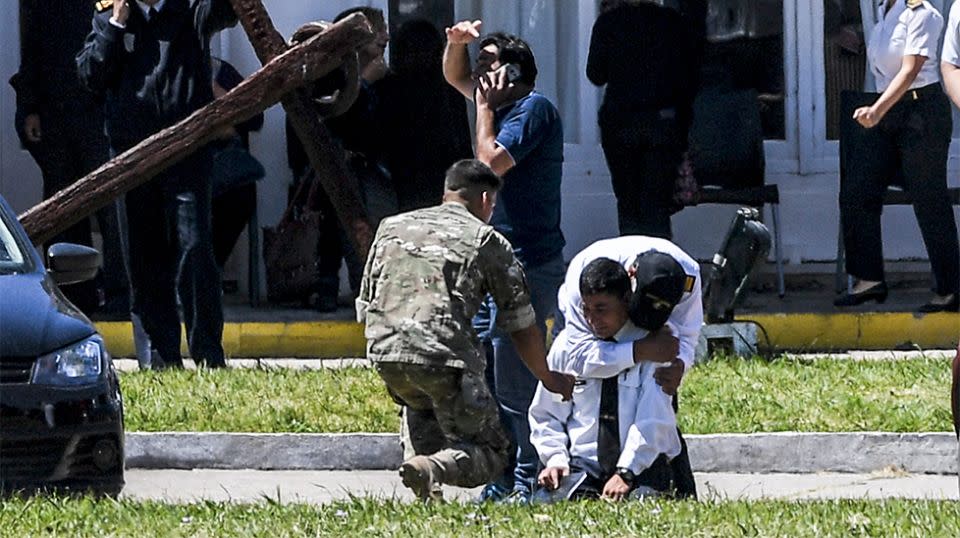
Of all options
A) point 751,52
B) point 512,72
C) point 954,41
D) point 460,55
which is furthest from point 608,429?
point 751,52

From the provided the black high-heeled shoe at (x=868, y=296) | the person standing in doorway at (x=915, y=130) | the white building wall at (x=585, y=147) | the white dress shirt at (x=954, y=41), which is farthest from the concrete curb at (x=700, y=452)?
the white building wall at (x=585, y=147)

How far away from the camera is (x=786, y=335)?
1254 cm

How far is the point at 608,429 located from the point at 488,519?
0.81 metres

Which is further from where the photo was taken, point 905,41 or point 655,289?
point 905,41

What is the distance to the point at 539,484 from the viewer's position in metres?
7.84

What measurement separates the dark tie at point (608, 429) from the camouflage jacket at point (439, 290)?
1.41ft

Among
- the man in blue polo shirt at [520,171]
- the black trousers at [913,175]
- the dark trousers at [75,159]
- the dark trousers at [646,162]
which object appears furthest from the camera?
the dark trousers at [75,159]

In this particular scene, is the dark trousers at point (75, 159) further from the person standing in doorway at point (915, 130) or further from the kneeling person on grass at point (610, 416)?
the kneeling person on grass at point (610, 416)

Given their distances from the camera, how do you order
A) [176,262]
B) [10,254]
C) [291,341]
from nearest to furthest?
1. [10,254]
2. [176,262]
3. [291,341]

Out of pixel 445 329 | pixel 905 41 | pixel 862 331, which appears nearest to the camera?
pixel 445 329

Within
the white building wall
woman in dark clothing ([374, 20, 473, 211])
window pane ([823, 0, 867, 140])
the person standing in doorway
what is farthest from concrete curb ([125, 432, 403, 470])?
window pane ([823, 0, 867, 140])

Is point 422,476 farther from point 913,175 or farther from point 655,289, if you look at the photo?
point 913,175

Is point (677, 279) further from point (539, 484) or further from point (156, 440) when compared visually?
point (156, 440)

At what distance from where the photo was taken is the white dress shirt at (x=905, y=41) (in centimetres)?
1234
